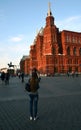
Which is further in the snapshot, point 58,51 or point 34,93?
point 58,51

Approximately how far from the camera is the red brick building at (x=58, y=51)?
101 meters

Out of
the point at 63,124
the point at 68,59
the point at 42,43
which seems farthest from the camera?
the point at 42,43

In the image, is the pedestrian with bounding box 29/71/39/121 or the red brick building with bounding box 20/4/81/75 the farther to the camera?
the red brick building with bounding box 20/4/81/75

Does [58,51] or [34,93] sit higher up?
[58,51]

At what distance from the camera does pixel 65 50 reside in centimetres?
10556

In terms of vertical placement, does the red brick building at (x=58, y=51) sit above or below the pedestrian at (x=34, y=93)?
above

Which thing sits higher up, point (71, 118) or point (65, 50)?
point (65, 50)

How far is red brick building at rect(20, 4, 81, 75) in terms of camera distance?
101438 millimetres

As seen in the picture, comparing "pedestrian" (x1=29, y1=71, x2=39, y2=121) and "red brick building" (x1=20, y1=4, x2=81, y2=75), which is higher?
"red brick building" (x1=20, y1=4, x2=81, y2=75)

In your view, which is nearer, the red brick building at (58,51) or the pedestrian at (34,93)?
the pedestrian at (34,93)

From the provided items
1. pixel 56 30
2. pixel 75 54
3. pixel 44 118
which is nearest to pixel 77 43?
pixel 75 54

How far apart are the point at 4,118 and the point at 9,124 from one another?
104 centimetres

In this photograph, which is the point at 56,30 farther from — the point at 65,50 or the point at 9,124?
the point at 9,124

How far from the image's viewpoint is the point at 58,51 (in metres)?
106
